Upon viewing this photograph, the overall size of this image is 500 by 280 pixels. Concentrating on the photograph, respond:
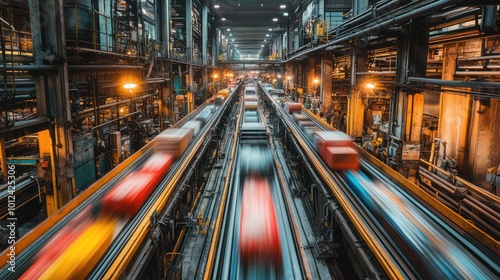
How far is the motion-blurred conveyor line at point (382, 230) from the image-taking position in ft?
14.0

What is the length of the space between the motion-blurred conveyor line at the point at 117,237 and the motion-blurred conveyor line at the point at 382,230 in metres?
3.44

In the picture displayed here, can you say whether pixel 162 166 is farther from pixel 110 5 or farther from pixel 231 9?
pixel 231 9

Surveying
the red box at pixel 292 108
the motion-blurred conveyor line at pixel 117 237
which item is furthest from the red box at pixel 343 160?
the red box at pixel 292 108

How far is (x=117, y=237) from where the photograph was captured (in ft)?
15.3

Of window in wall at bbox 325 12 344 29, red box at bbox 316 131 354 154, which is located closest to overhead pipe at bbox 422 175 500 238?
red box at bbox 316 131 354 154

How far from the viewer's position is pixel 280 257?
18.2 feet

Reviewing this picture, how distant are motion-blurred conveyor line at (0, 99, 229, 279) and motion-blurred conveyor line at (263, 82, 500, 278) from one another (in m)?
3.44

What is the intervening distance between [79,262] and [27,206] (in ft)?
17.2

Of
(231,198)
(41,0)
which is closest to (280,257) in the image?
(231,198)

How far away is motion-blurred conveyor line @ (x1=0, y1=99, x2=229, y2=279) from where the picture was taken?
3.98 m

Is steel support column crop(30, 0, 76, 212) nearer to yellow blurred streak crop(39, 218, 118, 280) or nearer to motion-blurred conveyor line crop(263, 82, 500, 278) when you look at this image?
yellow blurred streak crop(39, 218, 118, 280)

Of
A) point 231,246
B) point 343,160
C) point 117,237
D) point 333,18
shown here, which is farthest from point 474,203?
point 333,18

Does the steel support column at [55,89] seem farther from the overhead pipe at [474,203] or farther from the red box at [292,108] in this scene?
the red box at [292,108]

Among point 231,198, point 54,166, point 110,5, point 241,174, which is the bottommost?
point 231,198
